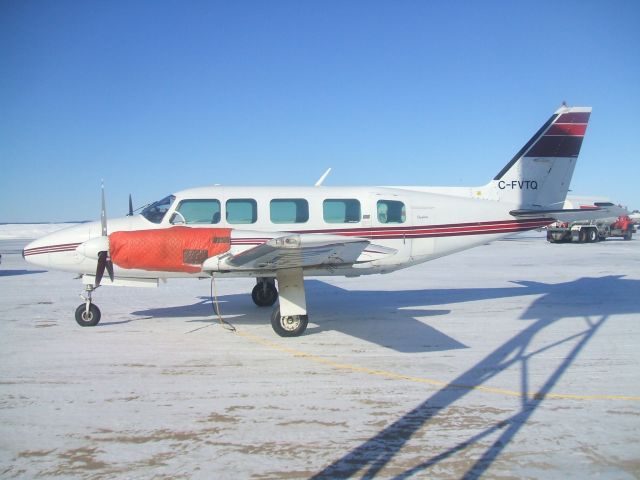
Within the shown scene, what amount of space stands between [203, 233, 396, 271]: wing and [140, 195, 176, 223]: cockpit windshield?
6.26ft

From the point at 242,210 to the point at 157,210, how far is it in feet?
5.18

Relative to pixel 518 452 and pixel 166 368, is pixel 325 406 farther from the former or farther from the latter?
pixel 166 368

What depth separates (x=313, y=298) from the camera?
492 inches

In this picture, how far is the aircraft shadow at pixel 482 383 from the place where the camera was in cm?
388

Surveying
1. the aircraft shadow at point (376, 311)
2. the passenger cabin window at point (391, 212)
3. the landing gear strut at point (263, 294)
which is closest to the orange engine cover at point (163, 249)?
the aircraft shadow at point (376, 311)

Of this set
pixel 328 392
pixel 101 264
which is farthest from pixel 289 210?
pixel 328 392

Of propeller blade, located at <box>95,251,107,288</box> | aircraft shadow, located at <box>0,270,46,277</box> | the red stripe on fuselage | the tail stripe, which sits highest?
the tail stripe

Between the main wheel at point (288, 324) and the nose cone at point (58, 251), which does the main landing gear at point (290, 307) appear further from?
the nose cone at point (58, 251)

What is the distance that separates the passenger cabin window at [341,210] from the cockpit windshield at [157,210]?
294 cm

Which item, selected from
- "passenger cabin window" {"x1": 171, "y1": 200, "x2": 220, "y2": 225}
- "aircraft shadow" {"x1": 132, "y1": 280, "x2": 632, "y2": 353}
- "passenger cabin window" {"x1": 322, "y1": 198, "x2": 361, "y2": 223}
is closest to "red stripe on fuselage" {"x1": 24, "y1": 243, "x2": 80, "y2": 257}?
"passenger cabin window" {"x1": 171, "y1": 200, "x2": 220, "y2": 225}

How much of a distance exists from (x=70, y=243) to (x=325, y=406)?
19.9 ft

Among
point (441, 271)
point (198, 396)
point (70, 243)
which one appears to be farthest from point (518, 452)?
point (441, 271)

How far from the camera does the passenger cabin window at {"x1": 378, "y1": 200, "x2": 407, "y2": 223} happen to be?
979cm

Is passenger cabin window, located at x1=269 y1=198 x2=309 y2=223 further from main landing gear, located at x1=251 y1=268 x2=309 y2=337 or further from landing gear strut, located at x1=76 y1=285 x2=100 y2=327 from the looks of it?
landing gear strut, located at x1=76 y1=285 x2=100 y2=327
